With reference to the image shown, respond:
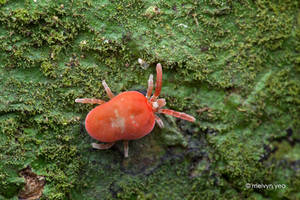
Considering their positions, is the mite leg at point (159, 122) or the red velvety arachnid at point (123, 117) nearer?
the red velvety arachnid at point (123, 117)

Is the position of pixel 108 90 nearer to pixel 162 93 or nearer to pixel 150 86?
pixel 150 86

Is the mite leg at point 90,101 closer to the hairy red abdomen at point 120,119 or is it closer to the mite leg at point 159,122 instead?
the hairy red abdomen at point 120,119

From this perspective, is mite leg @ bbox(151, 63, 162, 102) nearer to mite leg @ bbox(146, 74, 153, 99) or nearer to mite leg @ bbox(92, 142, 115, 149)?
mite leg @ bbox(146, 74, 153, 99)

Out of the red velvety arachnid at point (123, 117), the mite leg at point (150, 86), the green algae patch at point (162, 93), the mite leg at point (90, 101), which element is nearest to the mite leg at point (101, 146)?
the red velvety arachnid at point (123, 117)

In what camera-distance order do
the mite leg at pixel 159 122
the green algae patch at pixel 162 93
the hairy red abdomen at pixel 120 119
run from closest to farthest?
1. the hairy red abdomen at pixel 120 119
2. the green algae patch at pixel 162 93
3. the mite leg at pixel 159 122

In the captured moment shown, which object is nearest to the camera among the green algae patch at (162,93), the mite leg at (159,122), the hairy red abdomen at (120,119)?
the hairy red abdomen at (120,119)

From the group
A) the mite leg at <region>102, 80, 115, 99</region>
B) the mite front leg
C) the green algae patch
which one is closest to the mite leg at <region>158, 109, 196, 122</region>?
the green algae patch
